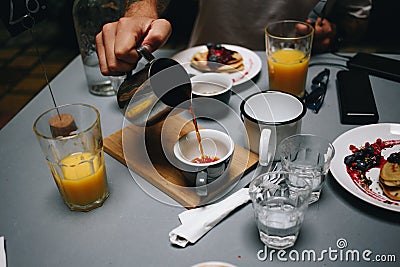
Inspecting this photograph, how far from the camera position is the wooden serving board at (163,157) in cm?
106

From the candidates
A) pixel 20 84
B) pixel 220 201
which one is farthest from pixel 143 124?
pixel 20 84

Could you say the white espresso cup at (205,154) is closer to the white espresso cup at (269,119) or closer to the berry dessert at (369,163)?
the white espresso cup at (269,119)

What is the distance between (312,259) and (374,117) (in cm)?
49

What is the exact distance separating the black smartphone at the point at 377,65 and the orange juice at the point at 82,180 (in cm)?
85

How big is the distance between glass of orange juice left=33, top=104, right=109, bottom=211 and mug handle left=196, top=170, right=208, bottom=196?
0.70 ft

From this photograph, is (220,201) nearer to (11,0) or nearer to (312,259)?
(312,259)

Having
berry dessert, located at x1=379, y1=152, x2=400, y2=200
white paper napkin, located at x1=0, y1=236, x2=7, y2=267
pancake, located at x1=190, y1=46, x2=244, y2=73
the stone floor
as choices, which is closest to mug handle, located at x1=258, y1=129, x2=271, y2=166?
berry dessert, located at x1=379, y1=152, x2=400, y2=200

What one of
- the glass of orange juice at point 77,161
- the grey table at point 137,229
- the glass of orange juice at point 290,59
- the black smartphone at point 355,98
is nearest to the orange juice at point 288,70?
the glass of orange juice at point 290,59

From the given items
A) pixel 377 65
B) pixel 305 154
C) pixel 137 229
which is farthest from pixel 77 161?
pixel 377 65

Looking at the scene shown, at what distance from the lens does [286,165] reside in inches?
41.4

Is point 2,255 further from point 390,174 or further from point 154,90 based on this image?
point 390,174

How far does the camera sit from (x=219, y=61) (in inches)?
59.6

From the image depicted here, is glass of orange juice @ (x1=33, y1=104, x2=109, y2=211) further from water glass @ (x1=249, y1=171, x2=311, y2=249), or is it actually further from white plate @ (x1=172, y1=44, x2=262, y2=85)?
white plate @ (x1=172, y1=44, x2=262, y2=85)

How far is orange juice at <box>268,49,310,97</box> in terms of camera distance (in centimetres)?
→ 135
